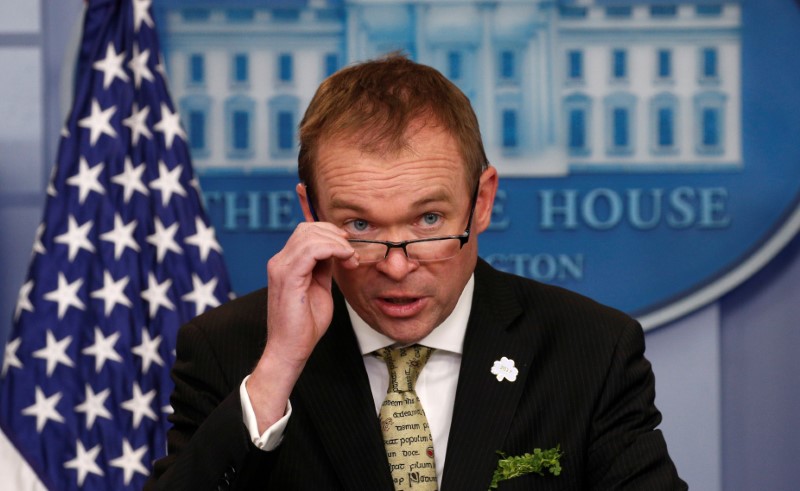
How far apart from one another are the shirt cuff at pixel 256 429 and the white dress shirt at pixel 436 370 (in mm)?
301

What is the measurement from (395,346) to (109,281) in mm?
1525

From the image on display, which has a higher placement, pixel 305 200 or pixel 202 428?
pixel 305 200

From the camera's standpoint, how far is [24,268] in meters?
3.79

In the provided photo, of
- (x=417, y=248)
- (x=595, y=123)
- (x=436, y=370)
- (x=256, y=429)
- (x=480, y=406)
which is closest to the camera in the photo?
(x=256, y=429)

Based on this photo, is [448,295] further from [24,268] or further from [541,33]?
[24,268]

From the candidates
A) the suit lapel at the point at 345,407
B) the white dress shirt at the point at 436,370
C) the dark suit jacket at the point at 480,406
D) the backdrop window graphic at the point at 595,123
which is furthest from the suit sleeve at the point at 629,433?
the backdrop window graphic at the point at 595,123

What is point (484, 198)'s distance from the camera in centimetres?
234

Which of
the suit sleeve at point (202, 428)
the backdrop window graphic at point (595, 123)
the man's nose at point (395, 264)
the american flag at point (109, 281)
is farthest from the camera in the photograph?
the backdrop window graphic at point (595, 123)

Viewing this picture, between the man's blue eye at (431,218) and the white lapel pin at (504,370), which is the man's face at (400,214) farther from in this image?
the white lapel pin at (504,370)

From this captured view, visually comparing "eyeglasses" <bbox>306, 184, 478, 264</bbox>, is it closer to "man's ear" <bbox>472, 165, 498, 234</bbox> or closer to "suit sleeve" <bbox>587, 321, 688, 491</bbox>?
"man's ear" <bbox>472, 165, 498, 234</bbox>

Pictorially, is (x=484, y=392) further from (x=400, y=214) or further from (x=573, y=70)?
(x=573, y=70)

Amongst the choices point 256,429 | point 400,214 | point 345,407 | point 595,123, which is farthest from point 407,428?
point 595,123

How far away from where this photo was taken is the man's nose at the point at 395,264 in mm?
2076

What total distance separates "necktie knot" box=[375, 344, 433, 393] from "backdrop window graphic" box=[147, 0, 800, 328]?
1.48 metres
